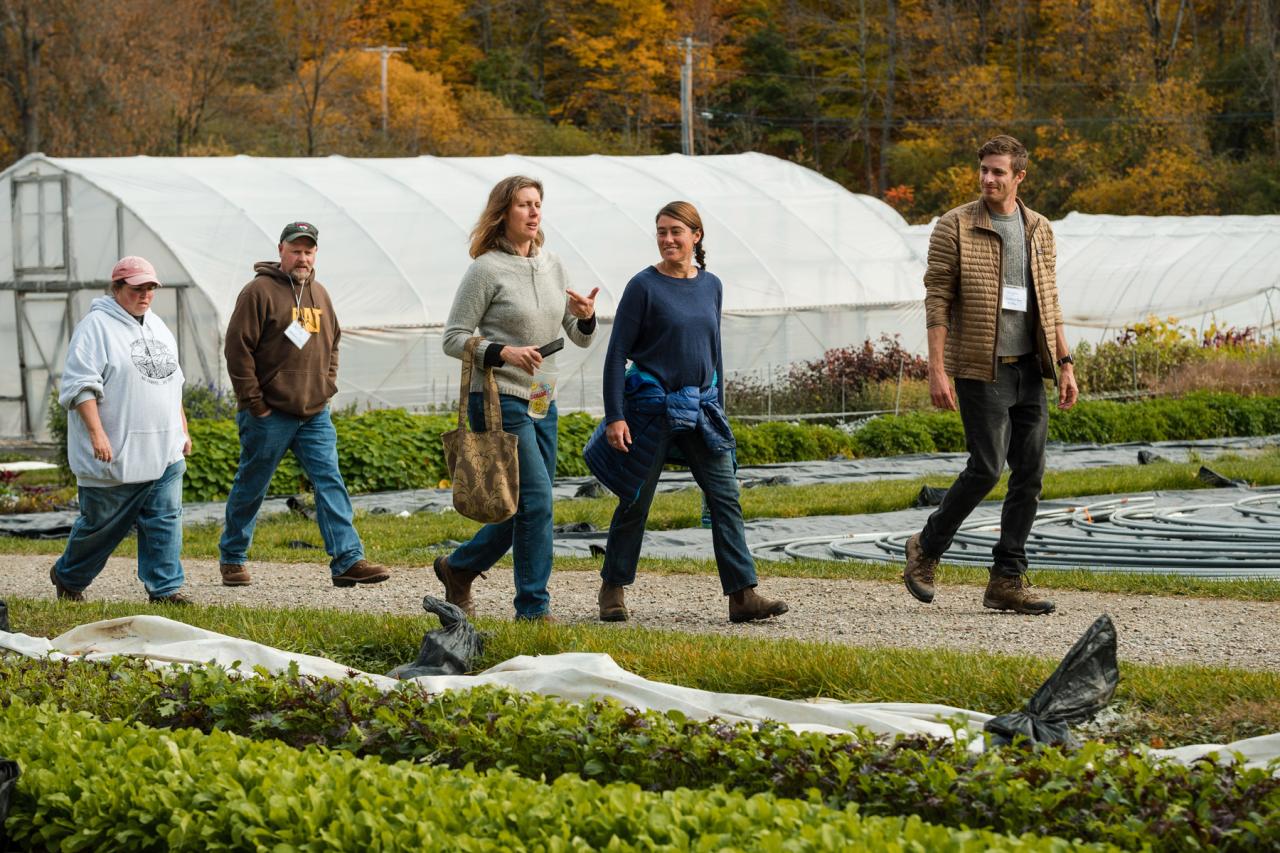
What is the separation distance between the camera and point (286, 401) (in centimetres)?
884

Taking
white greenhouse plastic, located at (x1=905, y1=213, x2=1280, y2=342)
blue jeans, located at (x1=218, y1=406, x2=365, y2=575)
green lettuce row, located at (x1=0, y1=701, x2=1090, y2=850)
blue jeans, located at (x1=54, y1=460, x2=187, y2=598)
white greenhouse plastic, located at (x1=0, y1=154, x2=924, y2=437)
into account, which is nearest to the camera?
green lettuce row, located at (x1=0, y1=701, x2=1090, y2=850)

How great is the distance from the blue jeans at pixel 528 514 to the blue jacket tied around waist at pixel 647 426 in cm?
21

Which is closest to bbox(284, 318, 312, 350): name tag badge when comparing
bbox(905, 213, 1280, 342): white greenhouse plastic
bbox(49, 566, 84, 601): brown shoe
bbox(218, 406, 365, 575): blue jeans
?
bbox(218, 406, 365, 575): blue jeans

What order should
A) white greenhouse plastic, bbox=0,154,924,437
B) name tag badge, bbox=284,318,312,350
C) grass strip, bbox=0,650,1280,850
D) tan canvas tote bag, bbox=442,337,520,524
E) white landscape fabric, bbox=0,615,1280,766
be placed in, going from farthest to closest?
white greenhouse plastic, bbox=0,154,924,437 → name tag badge, bbox=284,318,312,350 → tan canvas tote bag, bbox=442,337,520,524 → white landscape fabric, bbox=0,615,1280,766 → grass strip, bbox=0,650,1280,850

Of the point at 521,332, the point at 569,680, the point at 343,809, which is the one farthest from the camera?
the point at 521,332

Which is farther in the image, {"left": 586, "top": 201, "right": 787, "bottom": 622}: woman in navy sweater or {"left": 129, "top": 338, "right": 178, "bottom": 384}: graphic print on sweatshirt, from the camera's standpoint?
{"left": 129, "top": 338, "right": 178, "bottom": 384}: graphic print on sweatshirt

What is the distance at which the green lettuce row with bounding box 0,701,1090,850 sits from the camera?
3.58 metres

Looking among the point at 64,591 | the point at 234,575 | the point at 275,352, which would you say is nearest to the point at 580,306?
the point at 275,352

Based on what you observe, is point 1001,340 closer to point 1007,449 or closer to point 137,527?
point 1007,449

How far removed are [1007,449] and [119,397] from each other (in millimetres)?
4033

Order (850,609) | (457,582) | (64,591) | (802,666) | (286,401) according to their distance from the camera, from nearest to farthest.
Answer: (802,666)
(457,582)
(850,609)
(64,591)
(286,401)

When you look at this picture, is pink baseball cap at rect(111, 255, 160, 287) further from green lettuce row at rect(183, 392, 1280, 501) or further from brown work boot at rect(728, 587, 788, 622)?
green lettuce row at rect(183, 392, 1280, 501)

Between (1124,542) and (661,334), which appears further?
(1124,542)

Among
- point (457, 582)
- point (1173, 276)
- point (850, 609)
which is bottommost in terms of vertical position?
point (850, 609)
